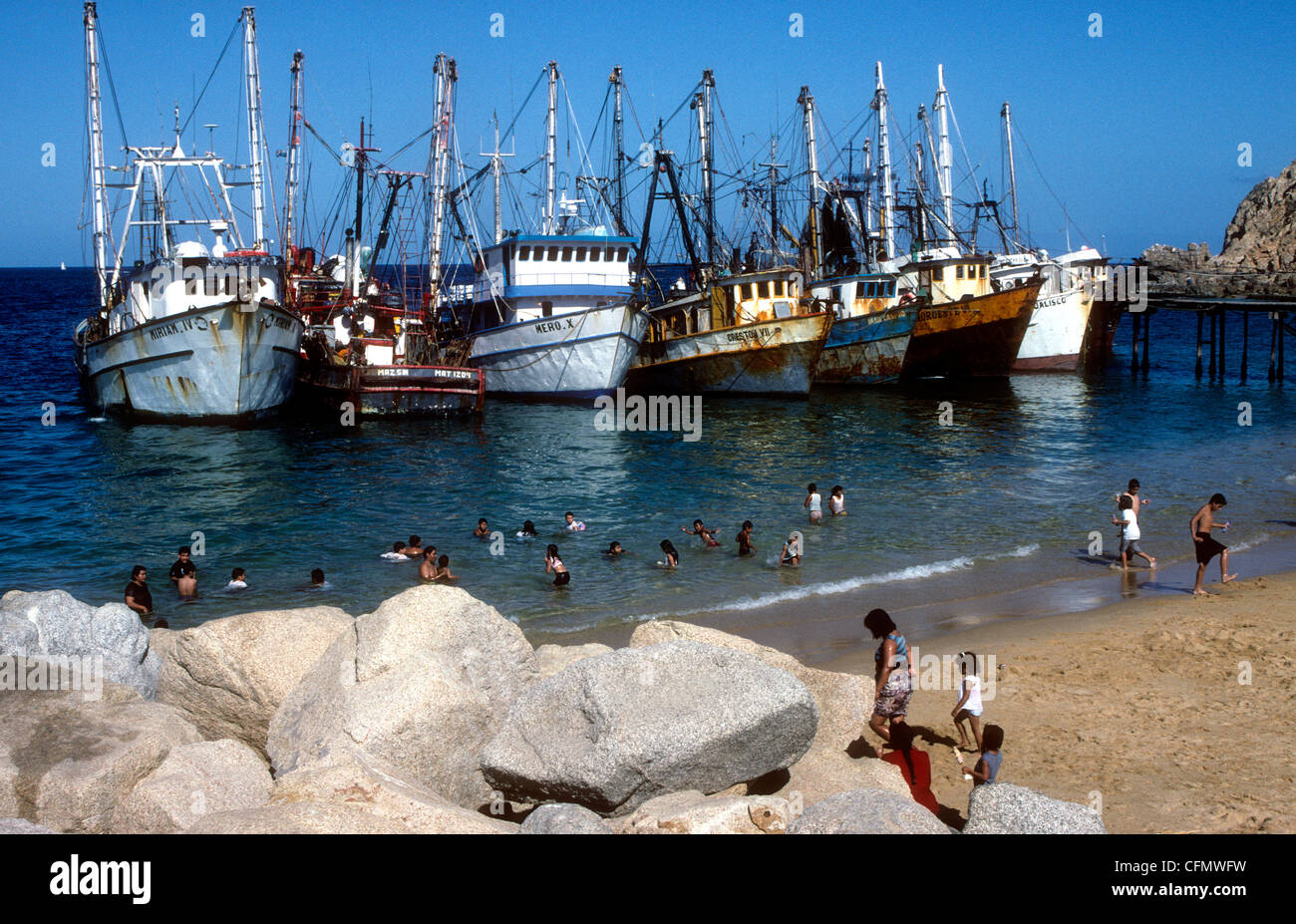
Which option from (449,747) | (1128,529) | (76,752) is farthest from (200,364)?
(449,747)

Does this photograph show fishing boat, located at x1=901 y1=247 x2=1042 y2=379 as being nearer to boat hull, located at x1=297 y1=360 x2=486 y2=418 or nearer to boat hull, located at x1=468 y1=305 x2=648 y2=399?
boat hull, located at x1=468 y1=305 x2=648 y2=399

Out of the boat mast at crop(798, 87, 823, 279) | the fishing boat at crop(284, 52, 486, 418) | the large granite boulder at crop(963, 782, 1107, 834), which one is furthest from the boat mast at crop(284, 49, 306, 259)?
the large granite boulder at crop(963, 782, 1107, 834)

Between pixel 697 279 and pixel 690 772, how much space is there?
38.9m

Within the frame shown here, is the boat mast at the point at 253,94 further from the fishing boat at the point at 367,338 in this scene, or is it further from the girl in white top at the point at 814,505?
the girl in white top at the point at 814,505

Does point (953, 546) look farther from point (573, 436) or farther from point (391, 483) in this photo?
point (573, 436)

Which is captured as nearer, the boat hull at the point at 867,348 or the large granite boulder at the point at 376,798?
the large granite boulder at the point at 376,798

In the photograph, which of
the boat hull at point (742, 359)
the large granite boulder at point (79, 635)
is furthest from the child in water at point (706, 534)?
the boat hull at point (742, 359)

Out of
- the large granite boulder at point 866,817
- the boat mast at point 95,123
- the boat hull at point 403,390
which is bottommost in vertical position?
the large granite boulder at point 866,817

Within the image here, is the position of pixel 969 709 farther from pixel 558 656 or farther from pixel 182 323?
pixel 182 323

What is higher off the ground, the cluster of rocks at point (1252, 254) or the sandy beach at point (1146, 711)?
the cluster of rocks at point (1252, 254)

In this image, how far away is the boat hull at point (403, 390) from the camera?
Result: 3397cm

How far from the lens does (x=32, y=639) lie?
8.54 metres

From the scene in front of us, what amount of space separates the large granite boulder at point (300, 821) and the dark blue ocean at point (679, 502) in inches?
308
